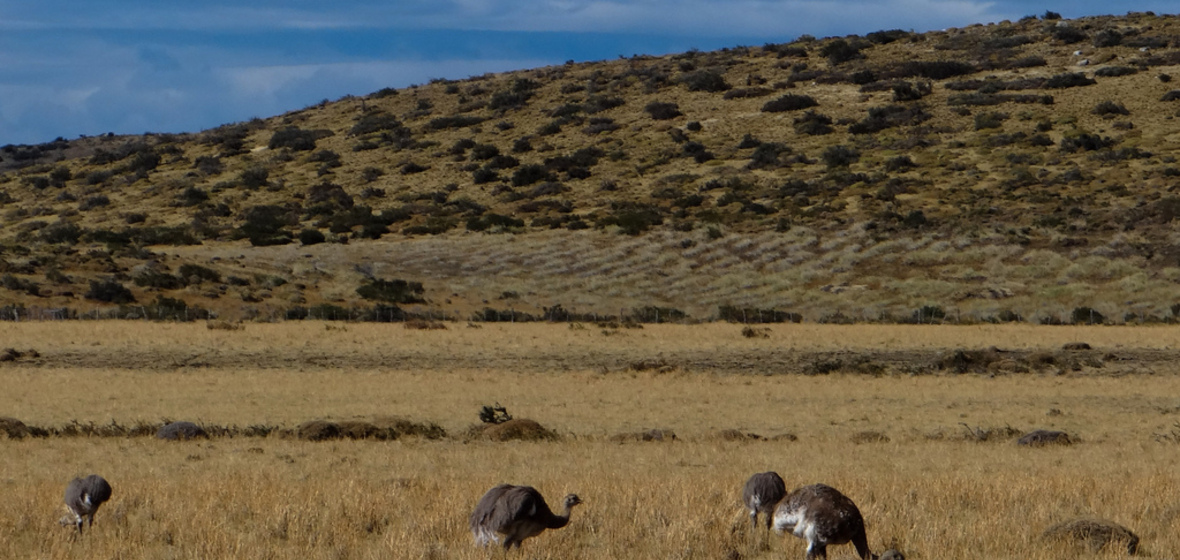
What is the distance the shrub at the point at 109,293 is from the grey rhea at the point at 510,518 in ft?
159

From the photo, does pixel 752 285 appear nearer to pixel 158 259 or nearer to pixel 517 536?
pixel 158 259

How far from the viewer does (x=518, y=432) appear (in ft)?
72.8

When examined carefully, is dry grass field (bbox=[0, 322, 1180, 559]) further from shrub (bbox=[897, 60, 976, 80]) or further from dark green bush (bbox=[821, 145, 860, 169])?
shrub (bbox=[897, 60, 976, 80])

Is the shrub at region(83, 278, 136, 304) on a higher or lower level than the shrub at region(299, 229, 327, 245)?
lower

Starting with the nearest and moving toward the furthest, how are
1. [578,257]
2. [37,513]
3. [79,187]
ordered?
1. [37,513]
2. [578,257]
3. [79,187]

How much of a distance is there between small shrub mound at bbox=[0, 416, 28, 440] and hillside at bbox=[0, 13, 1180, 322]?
29.6 m

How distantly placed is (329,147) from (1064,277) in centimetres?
7056

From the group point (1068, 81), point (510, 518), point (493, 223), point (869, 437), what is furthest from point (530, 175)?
point (510, 518)

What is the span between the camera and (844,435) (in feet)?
75.6

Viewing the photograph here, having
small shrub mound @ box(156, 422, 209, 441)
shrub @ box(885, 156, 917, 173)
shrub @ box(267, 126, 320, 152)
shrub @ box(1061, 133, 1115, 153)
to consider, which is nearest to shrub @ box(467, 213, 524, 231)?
shrub @ box(885, 156, 917, 173)

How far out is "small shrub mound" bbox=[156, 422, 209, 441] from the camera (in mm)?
21406

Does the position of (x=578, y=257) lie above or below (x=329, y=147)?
below

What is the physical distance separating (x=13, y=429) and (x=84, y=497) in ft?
39.1

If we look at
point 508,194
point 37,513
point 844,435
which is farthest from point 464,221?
point 37,513
